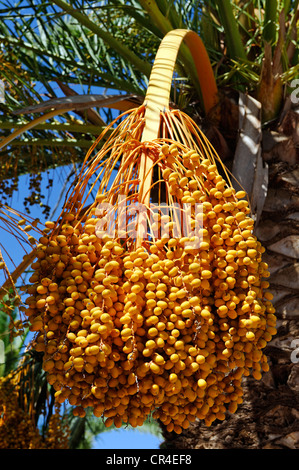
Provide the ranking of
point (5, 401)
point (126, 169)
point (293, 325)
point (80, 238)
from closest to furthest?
point (80, 238) → point (126, 169) → point (293, 325) → point (5, 401)

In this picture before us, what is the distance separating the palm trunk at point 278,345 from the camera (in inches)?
78.7

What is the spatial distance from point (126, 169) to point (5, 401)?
3.30 metres

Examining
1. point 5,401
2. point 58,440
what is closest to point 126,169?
point 5,401

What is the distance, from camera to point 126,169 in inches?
51.2

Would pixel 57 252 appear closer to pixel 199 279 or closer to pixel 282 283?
pixel 199 279

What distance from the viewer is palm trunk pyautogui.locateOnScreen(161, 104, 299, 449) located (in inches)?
78.7

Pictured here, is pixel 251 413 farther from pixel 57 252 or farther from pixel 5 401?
pixel 5 401

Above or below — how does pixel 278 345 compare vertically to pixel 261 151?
below

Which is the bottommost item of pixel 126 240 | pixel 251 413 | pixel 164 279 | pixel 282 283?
pixel 251 413

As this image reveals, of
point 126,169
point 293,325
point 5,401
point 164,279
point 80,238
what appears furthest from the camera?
point 5,401

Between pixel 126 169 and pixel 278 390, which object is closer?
pixel 126 169

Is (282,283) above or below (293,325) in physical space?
above

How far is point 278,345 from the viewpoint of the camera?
6.61ft

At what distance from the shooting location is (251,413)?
205 cm
